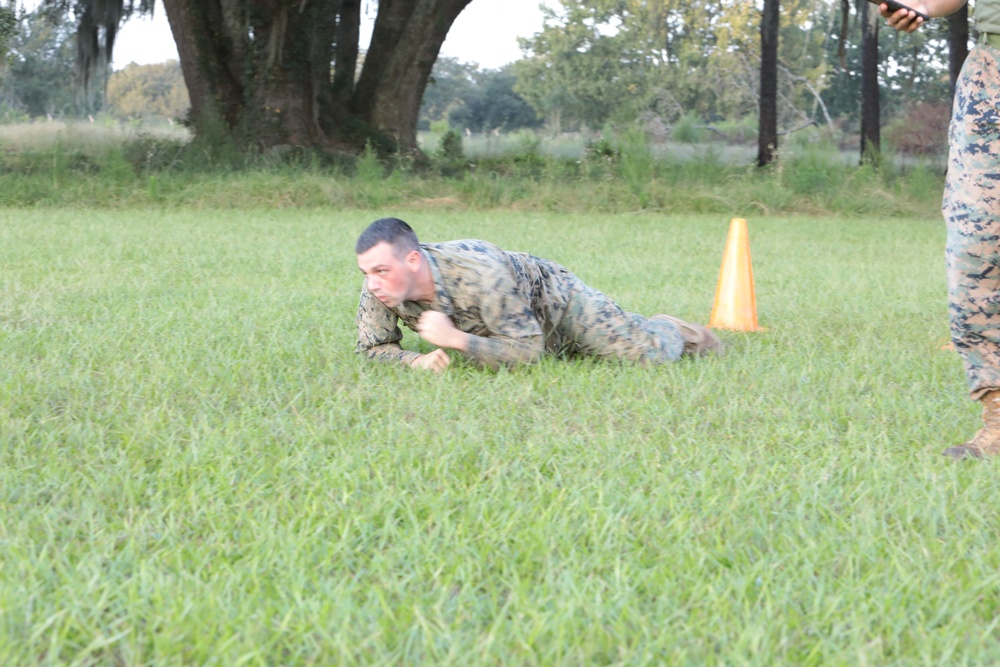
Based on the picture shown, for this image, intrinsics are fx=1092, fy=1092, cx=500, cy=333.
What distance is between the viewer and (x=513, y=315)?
446cm

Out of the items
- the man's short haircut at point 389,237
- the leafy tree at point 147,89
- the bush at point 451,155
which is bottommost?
the man's short haircut at point 389,237

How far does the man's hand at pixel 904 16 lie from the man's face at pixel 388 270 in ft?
6.20

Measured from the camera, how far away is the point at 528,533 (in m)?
2.60

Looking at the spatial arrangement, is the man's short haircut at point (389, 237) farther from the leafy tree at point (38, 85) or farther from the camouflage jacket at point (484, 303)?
the leafy tree at point (38, 85)

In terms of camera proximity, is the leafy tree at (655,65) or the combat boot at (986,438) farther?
the leafy tree at (655,65)

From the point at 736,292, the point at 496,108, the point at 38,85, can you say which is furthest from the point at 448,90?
the point at 736,292

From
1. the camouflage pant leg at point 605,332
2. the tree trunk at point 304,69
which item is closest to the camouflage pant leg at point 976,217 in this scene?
the camouflage pant leg at point 605,332

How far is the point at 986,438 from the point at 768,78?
55.0 feet

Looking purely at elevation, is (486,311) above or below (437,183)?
below

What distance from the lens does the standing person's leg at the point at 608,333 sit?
481 cm

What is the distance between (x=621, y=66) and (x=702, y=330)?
6166 cm

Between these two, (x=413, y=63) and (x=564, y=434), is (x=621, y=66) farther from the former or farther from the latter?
(x=564, y=434)

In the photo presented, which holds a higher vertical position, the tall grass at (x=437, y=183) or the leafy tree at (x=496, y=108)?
the leafy tree at (x=496, y=108)

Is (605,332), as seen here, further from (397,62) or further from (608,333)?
(397,62)
